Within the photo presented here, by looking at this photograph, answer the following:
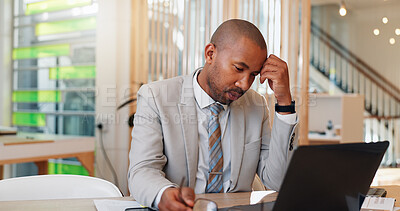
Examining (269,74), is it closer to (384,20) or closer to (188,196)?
(188,196)

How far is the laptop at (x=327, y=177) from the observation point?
89cm

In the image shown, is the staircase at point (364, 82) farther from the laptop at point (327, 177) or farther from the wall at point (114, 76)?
the laptop at point (327, 177)

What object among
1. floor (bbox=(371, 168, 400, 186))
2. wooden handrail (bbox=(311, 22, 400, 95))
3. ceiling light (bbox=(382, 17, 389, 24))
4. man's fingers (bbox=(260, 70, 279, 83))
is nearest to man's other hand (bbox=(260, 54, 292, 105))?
man's fingers (bbox=(260, 70, 279, 83))

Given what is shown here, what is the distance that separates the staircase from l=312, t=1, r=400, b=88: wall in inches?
6.4

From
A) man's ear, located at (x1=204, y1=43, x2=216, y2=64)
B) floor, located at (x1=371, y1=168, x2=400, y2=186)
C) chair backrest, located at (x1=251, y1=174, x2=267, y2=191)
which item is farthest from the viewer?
floor, located at (x1=371, y1=168, x2=400, y2=186)

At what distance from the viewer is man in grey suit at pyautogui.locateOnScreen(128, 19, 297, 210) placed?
4.80ft

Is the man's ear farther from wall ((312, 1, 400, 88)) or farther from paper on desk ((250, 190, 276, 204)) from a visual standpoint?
wall ((312, 1, 400, 88))

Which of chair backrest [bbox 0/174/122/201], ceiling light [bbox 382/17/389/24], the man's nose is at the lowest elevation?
chair backrest [bbox 0/174/122/201]

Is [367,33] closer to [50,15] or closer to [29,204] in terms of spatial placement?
[50,15]

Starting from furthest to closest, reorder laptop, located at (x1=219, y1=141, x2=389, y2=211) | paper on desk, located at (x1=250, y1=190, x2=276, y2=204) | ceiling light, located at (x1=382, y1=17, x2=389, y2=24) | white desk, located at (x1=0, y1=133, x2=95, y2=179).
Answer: ceiling light, located at (x1=382, y1=17, x2=389, y2=24), white desk, located at (x1=0, y1=133, x2=95, y2=179), paper on desk, located at (x1=250, y1=190, x2=276, y2=204), laptop, located at (x1=219, y1=141, x2=389, y2=211)

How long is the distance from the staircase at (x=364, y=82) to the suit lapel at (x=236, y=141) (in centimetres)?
731

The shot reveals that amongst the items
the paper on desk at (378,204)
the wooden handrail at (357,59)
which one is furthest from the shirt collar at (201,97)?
the wooden handrail at (357,59)

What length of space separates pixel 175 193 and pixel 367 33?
9.47m

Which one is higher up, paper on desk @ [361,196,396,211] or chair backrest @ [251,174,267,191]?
paper on desk @ [361,196,396,211]
